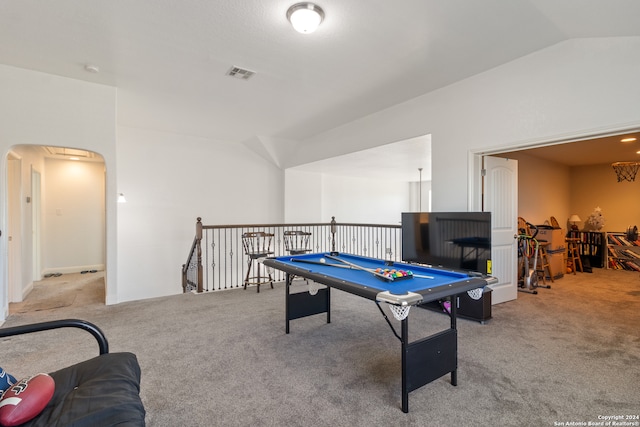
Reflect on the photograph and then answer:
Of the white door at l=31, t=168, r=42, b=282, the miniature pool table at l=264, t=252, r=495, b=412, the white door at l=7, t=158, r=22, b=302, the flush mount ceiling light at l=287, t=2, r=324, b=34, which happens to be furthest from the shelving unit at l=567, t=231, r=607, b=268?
the white door at l=31, t=168, r=42, b=282

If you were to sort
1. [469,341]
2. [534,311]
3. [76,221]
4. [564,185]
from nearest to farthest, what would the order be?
[469,341], [534,311], [76,221], [564,185]

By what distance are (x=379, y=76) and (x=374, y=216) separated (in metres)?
6.33

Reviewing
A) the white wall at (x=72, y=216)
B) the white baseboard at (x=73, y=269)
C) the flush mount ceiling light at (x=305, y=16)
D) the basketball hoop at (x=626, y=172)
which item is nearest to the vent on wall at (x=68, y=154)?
the white wall at (x=72, y=216)

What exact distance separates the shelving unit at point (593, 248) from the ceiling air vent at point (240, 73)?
25.5 feet

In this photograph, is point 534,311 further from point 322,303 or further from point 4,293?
point 4,293

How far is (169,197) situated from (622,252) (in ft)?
32.6

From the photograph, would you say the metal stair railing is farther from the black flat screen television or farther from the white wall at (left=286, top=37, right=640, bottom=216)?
the white wall at (left=286, top=37, right=640, bottom=216)

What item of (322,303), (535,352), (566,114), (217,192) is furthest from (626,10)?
(217,192)

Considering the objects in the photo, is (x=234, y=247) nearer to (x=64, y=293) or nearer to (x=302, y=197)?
(x=302, y=197)

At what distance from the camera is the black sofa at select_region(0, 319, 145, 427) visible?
4.13ft

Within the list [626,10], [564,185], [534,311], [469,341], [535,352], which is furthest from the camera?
[564,185]

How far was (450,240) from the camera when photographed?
3.68 metres

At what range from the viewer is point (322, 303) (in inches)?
144

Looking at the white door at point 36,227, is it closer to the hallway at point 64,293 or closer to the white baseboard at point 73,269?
the hallway at point 64,293
